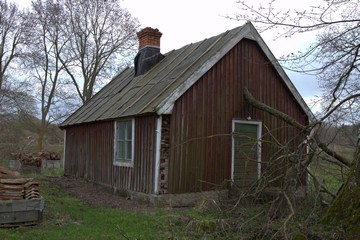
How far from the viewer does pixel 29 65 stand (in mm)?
27266

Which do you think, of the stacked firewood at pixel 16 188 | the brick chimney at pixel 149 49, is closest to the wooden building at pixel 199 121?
the brick chimney at pixel 149 49

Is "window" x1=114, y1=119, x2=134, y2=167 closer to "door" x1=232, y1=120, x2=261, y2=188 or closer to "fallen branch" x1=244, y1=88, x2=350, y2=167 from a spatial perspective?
"door" x1=232, y1=120, x2=261, y2=188

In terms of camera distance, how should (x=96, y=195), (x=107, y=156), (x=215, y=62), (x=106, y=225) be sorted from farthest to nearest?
(x=107, y=156) < (x=96, y=195) < (x=215, y=62) < (x=106, y=225)

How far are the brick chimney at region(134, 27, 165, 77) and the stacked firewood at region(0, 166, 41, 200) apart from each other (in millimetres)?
8346

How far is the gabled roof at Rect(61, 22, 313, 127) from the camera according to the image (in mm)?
10836

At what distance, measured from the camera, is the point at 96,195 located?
12.7 meters

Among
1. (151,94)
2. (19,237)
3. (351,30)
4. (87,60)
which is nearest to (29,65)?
Result: (87,60)

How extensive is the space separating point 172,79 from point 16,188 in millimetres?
5524

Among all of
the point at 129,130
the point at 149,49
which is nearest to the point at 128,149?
the point at 129,130

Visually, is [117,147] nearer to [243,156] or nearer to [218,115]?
[218,115]

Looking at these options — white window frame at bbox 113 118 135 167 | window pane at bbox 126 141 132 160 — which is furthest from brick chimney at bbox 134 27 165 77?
window pane at bbox 126 141 132 160

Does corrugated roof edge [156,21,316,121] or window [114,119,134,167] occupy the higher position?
corrugated roof edge [156,21,316,121]

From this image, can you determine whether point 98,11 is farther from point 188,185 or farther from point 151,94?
point 188,185

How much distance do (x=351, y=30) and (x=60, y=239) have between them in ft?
19.9
